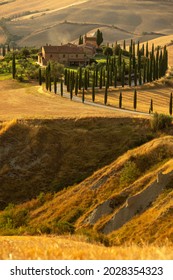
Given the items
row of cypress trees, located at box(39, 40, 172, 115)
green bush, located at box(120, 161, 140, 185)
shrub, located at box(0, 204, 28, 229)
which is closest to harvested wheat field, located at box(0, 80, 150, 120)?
row of cypress trees, located at box(39, 40, 172, 115)

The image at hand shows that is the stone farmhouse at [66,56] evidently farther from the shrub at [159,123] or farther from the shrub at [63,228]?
the shrub at [63,228]

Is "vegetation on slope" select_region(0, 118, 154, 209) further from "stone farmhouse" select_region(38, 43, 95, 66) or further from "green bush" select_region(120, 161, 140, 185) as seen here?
"stone farmhouse" select_region(38, 43, 95, 66)

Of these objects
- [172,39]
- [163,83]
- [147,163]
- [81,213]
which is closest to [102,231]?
[81,213]

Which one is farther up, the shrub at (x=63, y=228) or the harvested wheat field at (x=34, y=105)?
the harvested wheat field at (x=34, y=105)

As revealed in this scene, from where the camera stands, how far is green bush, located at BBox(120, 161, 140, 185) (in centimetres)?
4334

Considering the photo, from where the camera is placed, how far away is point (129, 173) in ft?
145

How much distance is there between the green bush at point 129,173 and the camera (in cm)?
4334

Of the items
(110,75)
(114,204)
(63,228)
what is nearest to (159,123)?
(114,204)

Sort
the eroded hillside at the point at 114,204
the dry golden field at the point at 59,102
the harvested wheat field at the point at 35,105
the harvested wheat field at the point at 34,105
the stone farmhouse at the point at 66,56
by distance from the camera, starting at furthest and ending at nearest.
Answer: the stone farmhouse at the point at 66,56 → the dry golden field at the point at 59,102 → the harvested wheat field at the point at 34,105 → the harvested wheat field at the point at 35,105 → the eroded hillside at the point at 114,204

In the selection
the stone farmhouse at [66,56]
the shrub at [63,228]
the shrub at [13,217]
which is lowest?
the shrub at [13,217]

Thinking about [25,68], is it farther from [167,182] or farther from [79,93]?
[167,182]

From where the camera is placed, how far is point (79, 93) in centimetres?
8769

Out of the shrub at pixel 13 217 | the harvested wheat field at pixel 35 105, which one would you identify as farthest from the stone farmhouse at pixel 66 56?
the shrub at pixel 13 217
